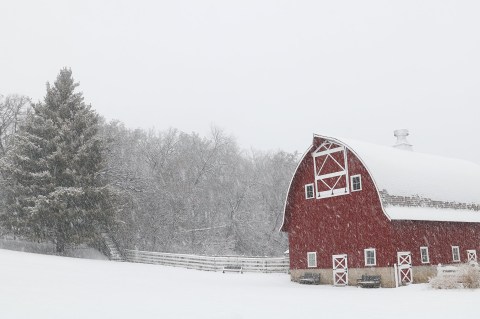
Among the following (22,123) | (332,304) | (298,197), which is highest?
(22,123)

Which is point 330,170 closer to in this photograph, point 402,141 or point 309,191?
point 309,191

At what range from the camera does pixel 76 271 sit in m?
23.8

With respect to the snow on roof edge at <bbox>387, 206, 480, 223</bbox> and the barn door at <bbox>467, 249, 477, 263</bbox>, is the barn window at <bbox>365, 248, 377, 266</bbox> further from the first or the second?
the barn door at <bbox>467, 249, 477, 263</bbox>

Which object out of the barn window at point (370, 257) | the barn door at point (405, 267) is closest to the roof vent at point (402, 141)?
the barn door at point (405, 267)

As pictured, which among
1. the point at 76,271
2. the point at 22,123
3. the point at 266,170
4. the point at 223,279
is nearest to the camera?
the point at 76,271

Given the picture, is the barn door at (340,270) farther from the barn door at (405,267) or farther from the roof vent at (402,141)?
the roof vent at (402,141)

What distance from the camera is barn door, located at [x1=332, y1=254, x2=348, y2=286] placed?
25.1m

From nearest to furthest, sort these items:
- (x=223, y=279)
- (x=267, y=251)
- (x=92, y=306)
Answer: (x=92, y=306) < (x=223, y=279) < (x=267, y=251)

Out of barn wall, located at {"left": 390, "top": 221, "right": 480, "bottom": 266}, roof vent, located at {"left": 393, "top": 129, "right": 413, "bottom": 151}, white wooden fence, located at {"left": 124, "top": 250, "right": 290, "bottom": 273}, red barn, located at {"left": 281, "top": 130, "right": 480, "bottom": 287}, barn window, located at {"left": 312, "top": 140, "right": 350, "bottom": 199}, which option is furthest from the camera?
roof vent, located at {"left": 393, "top": 129, "right": 413, "bottom": 151}

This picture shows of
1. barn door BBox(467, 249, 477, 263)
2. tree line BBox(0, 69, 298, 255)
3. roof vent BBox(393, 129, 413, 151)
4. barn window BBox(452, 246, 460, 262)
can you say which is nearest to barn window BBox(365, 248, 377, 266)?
barn window BBox(452, 246, 460, 262)

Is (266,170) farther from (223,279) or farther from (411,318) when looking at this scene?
(411,318)

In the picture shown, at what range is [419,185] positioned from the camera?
85.8ft

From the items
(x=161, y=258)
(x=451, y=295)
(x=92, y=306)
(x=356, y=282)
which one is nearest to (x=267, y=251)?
(x=161, y=258)

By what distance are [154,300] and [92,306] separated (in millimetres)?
2593
